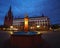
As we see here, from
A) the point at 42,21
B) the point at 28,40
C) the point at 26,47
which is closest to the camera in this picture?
the point at 26,47

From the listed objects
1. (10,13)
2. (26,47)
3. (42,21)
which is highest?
(10,13)

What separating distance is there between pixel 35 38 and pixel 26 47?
3238 millimetres

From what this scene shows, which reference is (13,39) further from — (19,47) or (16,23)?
(16,23)

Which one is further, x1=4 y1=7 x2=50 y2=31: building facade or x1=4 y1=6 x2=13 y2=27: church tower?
x1=4 y1=6 x2=13 y2=27: church tower

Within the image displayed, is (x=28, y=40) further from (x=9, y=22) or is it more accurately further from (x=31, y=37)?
(x=9, y=22)

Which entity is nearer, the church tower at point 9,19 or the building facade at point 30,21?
the building facade at point 30,21

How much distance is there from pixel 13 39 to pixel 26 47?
3.19 meters

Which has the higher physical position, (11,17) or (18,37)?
(11,17)

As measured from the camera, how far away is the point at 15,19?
Answer: 96875 mm

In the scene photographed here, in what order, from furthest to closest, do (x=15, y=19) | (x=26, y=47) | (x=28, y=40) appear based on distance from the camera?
(x=15, y=19) → (x=28, y=40) → (x=26, y=47)

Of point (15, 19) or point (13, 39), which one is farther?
point (15, 19)

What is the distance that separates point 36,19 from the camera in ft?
298

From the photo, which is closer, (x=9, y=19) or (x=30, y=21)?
(x=30, y=21)

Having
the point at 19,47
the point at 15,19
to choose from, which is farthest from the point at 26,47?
the point at 15,19
